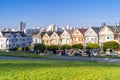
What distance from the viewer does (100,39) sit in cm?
10244

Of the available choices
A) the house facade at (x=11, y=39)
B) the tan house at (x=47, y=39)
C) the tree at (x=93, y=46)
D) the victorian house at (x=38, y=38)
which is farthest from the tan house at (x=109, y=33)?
the house facade at (x=11, y=39)

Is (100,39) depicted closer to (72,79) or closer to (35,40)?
(35,40)

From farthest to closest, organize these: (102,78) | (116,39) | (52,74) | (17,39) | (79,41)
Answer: (17,39) < (79,41) < (116,39) < (52,74) < (102,78)

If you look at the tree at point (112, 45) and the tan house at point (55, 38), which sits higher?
the tan house at point (55, 38)

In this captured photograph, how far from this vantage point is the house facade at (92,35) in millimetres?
103456

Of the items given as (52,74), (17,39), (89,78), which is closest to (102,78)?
(89,78)

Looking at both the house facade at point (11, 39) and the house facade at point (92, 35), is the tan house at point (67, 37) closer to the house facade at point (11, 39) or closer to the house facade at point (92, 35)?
the house facade at point (92, 35)

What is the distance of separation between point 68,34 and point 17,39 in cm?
2926

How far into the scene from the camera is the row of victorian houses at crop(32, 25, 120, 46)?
3878 inches

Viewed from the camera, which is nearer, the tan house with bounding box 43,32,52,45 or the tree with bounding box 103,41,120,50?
the tree with bounding box 103,41,120,50

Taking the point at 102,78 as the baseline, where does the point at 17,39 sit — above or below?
above

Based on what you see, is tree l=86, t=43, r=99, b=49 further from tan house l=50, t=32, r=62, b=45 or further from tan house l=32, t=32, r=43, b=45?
tan house l=32, t=32, r=43, b=45

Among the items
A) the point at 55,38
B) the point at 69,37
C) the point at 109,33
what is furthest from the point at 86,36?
the point at 55,38

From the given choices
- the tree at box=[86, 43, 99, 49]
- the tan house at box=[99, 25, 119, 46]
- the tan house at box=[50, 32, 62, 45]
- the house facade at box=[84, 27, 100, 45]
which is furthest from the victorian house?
the tree at box=[86, 43, 99, 49]
